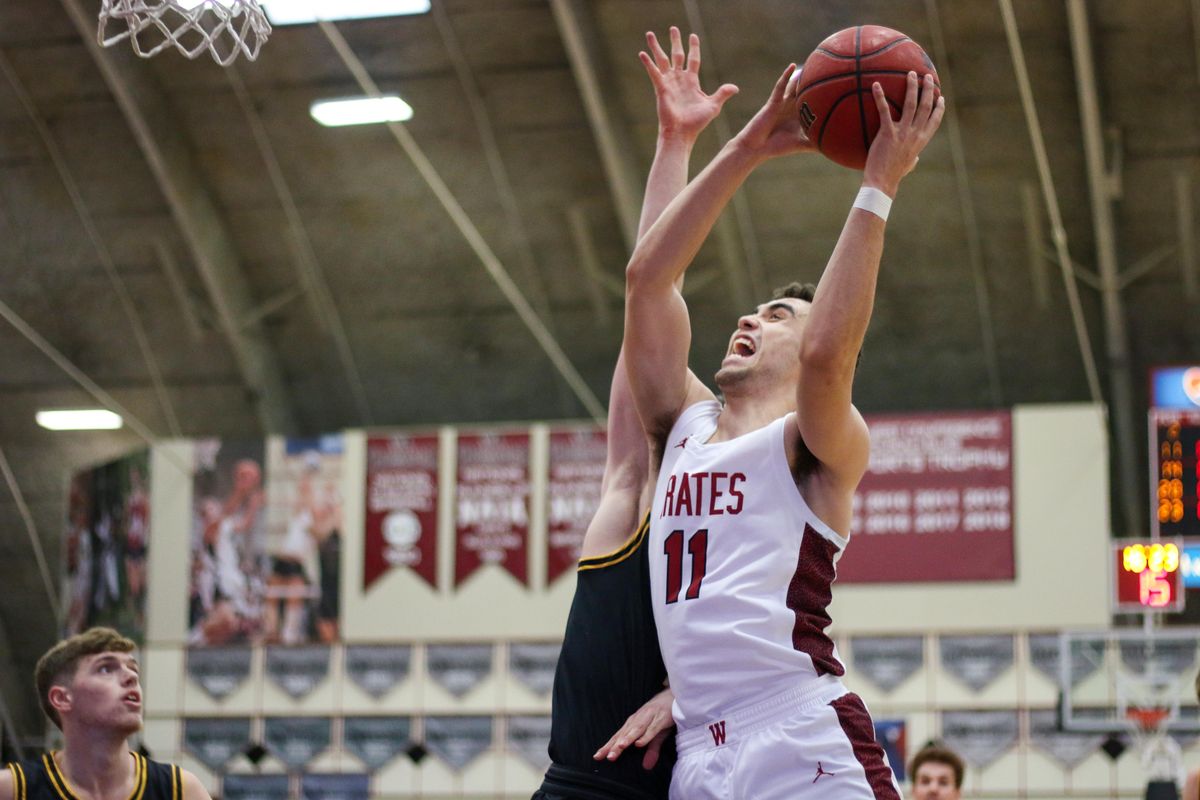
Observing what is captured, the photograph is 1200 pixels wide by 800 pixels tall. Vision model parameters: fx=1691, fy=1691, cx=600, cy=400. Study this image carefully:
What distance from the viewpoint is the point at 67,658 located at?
5.87 metres

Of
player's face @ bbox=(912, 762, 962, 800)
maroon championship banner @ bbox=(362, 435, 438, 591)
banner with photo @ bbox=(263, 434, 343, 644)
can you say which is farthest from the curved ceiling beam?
player's face @ bbox=(912, 762, 962, 800)

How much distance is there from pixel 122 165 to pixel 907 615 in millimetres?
10524

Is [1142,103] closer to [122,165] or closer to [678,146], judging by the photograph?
[122,165]

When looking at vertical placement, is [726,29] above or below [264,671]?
above

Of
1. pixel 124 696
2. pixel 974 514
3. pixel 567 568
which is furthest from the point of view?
pixel 567 568

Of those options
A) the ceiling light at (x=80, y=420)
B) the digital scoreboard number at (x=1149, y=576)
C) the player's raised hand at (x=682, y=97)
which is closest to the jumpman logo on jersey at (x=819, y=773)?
the player's raised hand at (x=682, y=97)

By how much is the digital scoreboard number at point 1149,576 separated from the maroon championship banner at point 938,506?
3297mm

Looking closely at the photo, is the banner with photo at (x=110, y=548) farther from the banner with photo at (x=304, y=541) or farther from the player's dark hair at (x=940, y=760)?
the player's dark hair at (x=940, y=760)

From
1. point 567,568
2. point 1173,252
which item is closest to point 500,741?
point 567,568

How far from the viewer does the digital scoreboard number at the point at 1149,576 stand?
42.4 feet

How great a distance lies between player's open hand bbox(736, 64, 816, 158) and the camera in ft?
12.7

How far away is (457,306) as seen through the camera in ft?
68.5

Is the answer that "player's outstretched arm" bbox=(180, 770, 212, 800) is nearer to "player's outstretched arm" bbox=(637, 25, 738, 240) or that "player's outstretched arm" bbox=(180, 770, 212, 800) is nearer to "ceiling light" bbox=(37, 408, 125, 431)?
"player's outstretched arm" bbox=(637, 25, 738, 240)

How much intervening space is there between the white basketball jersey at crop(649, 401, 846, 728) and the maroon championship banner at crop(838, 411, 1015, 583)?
1293cm
